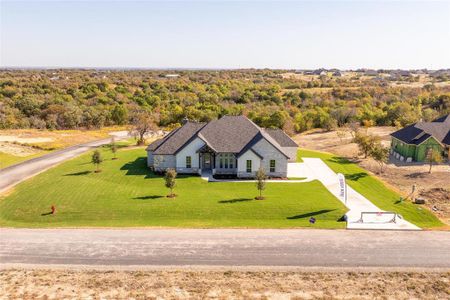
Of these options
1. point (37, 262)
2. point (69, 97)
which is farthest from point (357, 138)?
point (69, 97)

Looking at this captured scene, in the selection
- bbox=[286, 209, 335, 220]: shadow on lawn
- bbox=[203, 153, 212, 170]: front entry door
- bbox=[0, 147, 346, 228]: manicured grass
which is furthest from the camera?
bbox=[203, 153, 212, 170]: front entry door

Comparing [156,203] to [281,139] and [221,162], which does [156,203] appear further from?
[281,139]

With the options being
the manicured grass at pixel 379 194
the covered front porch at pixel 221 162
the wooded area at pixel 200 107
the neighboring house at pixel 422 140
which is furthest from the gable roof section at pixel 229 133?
the wooded area at pixel 200 107

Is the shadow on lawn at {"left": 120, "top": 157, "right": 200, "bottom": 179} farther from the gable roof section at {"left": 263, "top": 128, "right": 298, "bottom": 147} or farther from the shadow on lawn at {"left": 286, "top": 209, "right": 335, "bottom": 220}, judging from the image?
the shadow on lawn at {"left": 286, "top": 209, "right": 335, "bottom": 220}

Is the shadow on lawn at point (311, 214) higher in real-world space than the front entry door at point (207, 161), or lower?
lower

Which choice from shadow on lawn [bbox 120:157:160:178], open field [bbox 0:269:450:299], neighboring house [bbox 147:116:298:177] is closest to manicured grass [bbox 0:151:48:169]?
shadow on lawn [bbox 120:157:160:178]

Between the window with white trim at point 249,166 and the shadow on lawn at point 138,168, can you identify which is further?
the shadow on lawn at point 138,168

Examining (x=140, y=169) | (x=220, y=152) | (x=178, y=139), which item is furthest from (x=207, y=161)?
(x=140, y=169)

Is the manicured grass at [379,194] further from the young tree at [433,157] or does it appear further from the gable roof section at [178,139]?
the gable roof section at [178,139]
